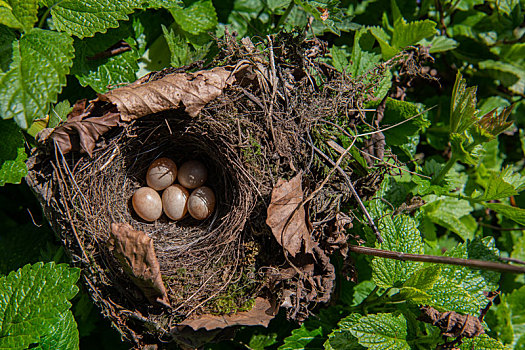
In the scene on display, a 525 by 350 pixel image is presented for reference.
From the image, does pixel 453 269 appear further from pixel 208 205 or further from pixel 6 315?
pixel 6 315

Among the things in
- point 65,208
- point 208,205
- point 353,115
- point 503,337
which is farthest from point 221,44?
point 503,337

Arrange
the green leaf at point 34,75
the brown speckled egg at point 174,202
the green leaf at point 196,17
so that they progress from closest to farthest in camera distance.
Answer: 1. the green leaf at point 34,75
2. the green leaf at point 196,17
3. the brown speckled egg at point 174,202

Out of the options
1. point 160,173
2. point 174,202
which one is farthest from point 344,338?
point 160,173

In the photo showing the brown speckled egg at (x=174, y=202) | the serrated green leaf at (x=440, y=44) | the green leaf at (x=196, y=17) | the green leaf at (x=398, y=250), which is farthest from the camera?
the brown speckled egg at (x=174, y=202)

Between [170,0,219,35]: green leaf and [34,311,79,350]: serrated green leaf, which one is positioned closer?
[34,311,79,350]: serrated green leaf

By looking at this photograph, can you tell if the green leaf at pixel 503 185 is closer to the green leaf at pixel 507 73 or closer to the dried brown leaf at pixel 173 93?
the green leaf at pixel 507 73

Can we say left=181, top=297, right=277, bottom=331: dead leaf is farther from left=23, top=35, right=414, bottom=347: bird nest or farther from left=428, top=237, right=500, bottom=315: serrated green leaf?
left=428, top=237, right=500, bottom=315: serrated green leaf

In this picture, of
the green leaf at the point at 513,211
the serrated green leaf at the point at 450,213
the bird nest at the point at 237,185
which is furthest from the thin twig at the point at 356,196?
the green leaf at the point at 513,211

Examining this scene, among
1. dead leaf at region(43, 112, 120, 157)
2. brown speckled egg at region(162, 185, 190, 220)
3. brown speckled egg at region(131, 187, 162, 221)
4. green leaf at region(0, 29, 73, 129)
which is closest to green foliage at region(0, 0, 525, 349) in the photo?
green leaf at region(0, 29, 73, 129)
